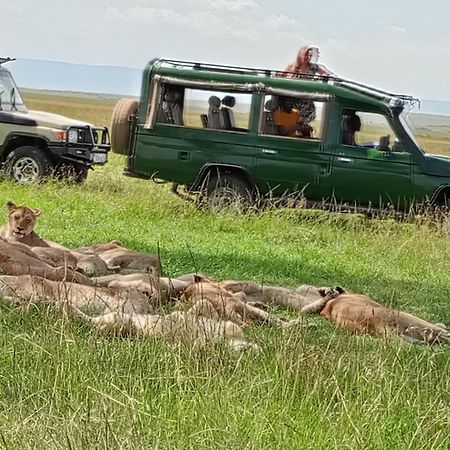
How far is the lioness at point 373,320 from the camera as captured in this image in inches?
271

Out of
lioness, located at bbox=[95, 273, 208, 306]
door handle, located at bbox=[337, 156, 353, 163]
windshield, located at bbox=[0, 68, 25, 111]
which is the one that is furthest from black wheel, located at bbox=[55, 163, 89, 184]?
lioness, located at bbox=[95, 273, 208, 306]

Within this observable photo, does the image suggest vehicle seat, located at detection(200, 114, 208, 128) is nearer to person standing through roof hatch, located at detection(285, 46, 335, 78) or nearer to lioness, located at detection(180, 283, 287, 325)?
person standing through roof hatch, located at detection(285, 46, 335, 78)

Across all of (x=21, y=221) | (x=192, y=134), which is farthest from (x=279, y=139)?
(x=21, y=221)

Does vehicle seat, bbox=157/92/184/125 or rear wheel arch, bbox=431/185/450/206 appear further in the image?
vehicle seat, bbox=157/92/184/125

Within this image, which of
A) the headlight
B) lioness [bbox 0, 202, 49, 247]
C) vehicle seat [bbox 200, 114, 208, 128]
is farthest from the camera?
the headlight

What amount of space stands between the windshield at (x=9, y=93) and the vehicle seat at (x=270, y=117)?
5078 mm

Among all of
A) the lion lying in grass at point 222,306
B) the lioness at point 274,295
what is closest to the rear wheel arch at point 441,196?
the lioness at point 274,295

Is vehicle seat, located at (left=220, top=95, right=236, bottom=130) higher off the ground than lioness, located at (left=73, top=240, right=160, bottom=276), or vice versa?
vehicle seat, located at (left=220, top=95, right=236, bottom=130)

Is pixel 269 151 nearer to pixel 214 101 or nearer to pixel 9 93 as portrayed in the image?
pixel 214 101

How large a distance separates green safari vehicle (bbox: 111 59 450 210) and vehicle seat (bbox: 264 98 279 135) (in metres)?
0.01

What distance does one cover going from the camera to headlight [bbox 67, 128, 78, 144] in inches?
651

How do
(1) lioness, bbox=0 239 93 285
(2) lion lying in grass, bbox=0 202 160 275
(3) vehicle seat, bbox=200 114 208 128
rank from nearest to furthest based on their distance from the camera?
1. (1) lioness, bbox=0 239 93 285
2. (2) lion lying in grass, bbox=0 202 160 275
3. (3) vehicle seat, bbox=200 114 208 128

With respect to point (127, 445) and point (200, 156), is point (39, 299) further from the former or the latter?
point (200, 156)

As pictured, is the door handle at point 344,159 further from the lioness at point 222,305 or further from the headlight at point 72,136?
the lioness at point 222,305
